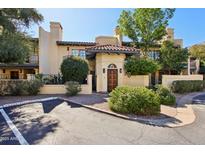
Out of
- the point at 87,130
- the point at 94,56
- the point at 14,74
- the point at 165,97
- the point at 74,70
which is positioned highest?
the point at 94,56

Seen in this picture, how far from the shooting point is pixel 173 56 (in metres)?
21.2

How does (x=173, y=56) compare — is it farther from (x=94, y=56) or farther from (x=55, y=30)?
(x=55, y=30)

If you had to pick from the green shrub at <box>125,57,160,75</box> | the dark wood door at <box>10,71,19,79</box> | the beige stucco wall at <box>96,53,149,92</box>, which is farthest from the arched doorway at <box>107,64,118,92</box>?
the dark wood door at <box>10,71,19,79</box>

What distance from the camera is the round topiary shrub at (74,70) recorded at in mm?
15016

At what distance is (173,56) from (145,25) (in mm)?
4826

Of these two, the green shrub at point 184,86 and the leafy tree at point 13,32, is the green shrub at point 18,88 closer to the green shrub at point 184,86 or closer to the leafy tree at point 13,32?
the leafy tree at point 13,32

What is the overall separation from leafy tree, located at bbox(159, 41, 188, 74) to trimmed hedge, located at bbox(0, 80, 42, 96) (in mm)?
14460

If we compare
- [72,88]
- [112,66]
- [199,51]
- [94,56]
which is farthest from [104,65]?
[199,51]

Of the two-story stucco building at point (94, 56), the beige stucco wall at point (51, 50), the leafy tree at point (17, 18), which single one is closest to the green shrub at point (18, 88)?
the leafy tree at point (17, 18)

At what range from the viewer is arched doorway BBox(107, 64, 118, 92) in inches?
657

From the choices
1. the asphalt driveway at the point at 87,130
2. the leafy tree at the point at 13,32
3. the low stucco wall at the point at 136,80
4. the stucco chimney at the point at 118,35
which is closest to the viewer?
the asphalt driveway at the point at 87,130

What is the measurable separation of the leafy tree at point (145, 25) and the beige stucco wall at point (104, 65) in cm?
638

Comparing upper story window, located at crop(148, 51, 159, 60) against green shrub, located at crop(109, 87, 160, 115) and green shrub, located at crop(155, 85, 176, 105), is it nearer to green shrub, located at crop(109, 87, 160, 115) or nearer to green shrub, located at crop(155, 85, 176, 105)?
green shrub, located at crop(155, 85, 176, 105)
